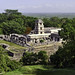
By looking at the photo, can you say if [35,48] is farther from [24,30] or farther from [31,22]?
[31,22]

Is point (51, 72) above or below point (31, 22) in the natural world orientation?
below

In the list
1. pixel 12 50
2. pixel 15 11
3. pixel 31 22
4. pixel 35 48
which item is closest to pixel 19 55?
pixel 12 50

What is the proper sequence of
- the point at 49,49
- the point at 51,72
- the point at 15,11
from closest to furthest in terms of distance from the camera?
1. the point at 51,72
2. the point at 49,49
3. the point at 15,11

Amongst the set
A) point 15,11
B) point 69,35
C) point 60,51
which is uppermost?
point 15,11

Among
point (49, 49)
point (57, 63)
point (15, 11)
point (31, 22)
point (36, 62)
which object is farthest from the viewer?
point (15, 11)

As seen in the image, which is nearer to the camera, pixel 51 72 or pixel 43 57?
pixel 51 72

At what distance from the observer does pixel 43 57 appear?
30344 mm

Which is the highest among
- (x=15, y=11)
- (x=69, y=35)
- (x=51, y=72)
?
(x=15, y=11)

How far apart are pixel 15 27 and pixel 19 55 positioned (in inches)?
1020

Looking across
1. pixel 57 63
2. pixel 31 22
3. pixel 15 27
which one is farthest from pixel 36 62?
pixel 31 22

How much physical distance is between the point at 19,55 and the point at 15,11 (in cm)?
6364

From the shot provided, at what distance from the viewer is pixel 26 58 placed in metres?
30.2

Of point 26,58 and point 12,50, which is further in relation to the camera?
point 12,50

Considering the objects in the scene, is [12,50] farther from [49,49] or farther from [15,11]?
[15,11]
